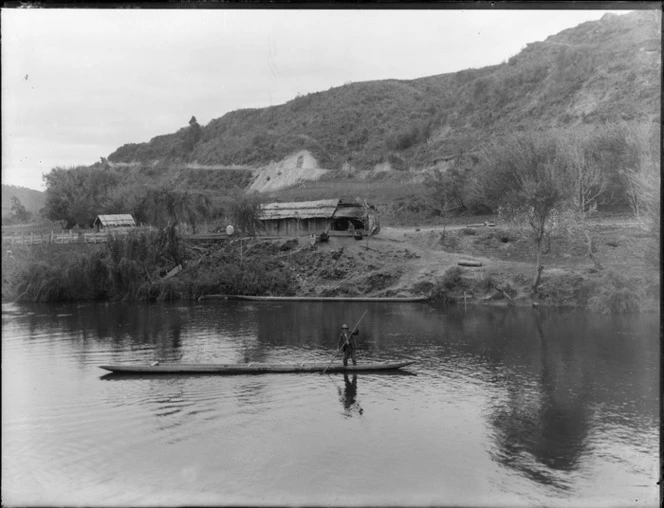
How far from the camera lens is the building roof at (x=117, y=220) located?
2552 inches

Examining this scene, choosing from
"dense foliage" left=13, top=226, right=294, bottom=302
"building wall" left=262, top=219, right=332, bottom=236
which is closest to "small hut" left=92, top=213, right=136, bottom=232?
"dense foliage" left=13, top=226, right=294, bottom=302

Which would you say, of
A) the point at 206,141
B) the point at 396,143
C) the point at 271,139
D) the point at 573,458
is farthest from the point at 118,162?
the point at 573,458

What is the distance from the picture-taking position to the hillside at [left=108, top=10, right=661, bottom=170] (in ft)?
259

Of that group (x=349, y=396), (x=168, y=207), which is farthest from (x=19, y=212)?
(x=349, y=396)

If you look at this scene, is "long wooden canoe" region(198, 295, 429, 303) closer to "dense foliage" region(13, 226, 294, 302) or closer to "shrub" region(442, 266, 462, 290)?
"dense foliage" region(13, 226, 294, 302)

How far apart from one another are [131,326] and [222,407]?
2057 cm

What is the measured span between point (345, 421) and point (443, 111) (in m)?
99.8

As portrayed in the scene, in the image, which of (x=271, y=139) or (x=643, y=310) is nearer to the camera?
(x=643, y=310)

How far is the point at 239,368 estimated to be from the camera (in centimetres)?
2684

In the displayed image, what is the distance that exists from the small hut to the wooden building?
633 inches

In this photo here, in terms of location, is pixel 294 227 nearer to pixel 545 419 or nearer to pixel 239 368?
pixel 239 368

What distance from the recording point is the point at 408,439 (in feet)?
62.5

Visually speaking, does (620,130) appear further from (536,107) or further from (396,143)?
(396,143)

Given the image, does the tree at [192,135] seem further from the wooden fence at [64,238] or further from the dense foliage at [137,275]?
the dense foliage at [137,275]
